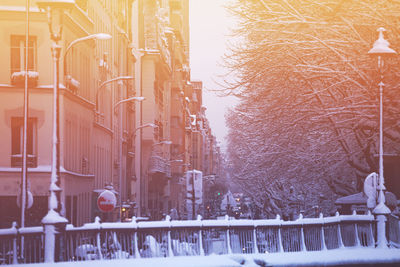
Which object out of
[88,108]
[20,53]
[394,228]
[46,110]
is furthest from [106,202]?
[394,228]

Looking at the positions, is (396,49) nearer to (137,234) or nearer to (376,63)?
(376,63)

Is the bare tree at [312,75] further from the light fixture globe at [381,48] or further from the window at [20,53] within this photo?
the window at [20,53]

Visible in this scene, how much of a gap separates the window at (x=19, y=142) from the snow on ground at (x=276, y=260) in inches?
539

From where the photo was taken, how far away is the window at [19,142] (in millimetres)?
35438

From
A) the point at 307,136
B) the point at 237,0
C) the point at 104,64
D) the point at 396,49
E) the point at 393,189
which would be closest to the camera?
the point at 396,49

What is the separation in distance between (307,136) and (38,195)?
979 centimetres

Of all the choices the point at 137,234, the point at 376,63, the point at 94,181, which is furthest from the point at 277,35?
the point at 94,181

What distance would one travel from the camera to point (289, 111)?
30.2m

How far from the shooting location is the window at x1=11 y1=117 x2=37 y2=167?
35.4 m

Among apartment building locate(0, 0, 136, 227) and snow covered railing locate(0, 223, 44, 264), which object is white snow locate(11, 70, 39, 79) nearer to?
apartment building locate(0, 0, 136, 227)

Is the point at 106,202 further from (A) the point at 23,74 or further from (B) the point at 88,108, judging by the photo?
(B) the point at 88,108

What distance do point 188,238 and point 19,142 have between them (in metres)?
13.3

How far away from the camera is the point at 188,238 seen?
79.9 ft

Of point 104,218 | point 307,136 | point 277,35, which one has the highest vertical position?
point 277,35
